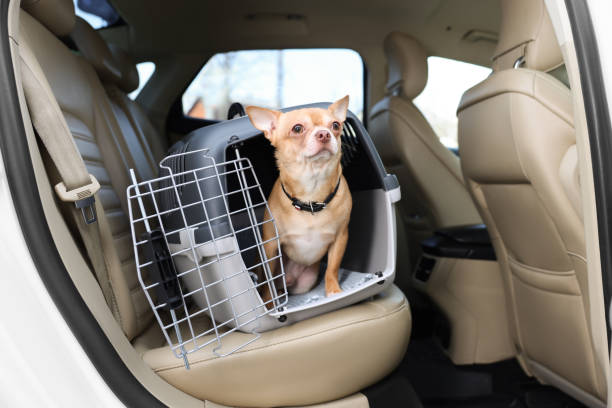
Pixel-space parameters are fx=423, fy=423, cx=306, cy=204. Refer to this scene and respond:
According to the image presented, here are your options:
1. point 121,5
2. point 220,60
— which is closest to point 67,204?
point 121,5

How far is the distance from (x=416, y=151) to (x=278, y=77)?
34.6 inches

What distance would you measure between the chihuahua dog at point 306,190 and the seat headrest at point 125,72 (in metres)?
1.07

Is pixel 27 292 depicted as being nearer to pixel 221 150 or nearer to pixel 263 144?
pixel 221 150

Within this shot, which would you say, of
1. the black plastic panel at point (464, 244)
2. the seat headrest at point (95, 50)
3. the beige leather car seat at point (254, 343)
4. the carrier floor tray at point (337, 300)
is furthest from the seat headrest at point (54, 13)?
the black plastic panel at point (464, 244)

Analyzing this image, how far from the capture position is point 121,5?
6.38 ft

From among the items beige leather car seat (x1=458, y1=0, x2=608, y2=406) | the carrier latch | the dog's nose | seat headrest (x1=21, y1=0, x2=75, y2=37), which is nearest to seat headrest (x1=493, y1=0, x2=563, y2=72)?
beige leather car seat (x1=458, y1=0, x2=608, y2=406)

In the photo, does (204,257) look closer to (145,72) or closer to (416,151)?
(416,151)

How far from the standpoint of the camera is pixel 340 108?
106 cm

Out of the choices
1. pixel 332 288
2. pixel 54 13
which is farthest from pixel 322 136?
pixel 54 13

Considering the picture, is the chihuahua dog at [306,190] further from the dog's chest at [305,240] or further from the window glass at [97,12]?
the window glass at [97,12]

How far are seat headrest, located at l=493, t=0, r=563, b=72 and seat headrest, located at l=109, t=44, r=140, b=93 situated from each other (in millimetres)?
1459

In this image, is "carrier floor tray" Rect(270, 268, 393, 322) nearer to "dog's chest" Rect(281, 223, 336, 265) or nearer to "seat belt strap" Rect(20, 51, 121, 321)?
"dog's chest" Rect(281, 223, 336, 265)

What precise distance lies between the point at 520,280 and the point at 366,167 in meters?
0.59

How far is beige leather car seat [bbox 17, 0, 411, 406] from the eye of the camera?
93 cm
